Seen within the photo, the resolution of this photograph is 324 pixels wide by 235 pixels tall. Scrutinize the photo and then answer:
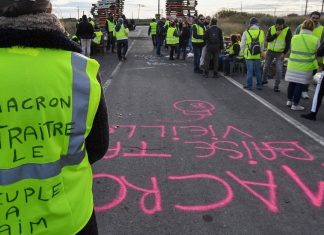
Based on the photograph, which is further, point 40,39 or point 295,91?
point 295,91

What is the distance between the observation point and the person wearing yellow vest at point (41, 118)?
1.50 meters

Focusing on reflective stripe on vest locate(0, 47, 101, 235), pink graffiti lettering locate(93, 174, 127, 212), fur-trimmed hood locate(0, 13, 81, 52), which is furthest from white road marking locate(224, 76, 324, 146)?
fur-trimmed hood locate(0, 13, 81, 52)

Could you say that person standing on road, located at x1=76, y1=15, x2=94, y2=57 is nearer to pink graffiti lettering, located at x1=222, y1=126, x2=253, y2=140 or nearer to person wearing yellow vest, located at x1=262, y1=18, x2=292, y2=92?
person wearing yellow vest, located at x1=262, y1=18, x2=292, y2=92

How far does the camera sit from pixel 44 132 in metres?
1.54

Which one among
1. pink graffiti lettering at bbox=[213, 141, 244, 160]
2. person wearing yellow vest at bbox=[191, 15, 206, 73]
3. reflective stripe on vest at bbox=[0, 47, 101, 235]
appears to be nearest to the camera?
reflective stripe on vest at bbox=[0, 47, 101, 235]

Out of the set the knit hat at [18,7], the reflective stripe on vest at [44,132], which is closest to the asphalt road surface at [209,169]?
the reflective stripe on vest at [44,132]

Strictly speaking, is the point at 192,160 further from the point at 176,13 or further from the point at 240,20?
the point at 240,20

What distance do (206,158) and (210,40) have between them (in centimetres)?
759

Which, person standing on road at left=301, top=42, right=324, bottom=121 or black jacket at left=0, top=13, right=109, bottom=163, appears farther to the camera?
person standing on road at left=301, top=42, right=324, bottom=121

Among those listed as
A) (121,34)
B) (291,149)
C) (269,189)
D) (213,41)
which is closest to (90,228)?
(269,189)

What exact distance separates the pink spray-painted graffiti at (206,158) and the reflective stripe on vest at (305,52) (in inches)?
80.8

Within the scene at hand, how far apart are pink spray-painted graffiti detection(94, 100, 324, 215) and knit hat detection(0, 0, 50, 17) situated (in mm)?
2482

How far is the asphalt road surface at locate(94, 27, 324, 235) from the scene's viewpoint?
11.6 feet

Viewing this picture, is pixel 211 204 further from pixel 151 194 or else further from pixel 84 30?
pixel 84 30
